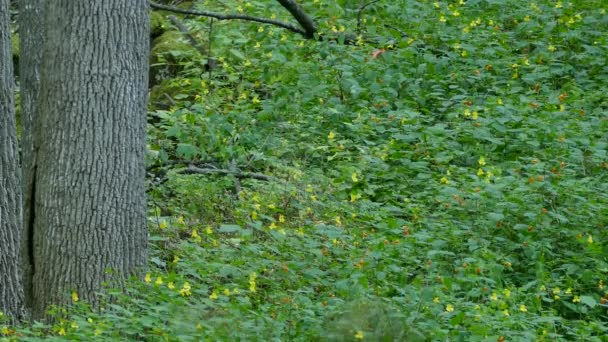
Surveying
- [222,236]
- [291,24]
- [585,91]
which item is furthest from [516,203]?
[291,24]

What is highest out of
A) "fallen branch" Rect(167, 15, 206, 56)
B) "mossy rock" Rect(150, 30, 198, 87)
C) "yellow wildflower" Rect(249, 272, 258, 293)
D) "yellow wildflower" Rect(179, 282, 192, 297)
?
"fallen branch" Rect(167, 15, 206, 56)

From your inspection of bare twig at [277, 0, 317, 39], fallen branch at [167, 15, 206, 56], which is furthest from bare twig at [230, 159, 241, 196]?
fallen branch at [167, 15, 206, 56]

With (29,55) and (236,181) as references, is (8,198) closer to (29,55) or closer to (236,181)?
(29,55)

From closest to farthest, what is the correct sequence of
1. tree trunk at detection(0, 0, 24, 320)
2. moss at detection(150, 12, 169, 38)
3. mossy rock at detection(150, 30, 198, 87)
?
1. tree trunk at detection(0, 0, 24, 320)
2. mossy rock at detection(150, 30, 198, 87)
3. moss at detection(150, 12, 169, 38)

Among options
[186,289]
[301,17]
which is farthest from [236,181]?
[186,289]

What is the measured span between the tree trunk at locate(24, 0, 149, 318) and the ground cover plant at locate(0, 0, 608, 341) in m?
0.21

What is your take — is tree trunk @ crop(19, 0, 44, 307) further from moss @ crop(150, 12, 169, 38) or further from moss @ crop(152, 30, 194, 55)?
moss @ crop(150, 12, 169, 38)

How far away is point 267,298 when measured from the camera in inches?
216

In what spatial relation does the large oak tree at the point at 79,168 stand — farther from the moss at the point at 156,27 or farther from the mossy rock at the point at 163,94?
the moss at the point at 156,27

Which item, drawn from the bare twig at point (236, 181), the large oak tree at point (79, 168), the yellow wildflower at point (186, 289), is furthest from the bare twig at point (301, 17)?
the yellow wildflower at point (186, 289)

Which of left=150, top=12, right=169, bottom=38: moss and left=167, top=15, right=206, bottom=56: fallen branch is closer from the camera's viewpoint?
left=167, top=15, right=206, bottom=56: fallen branch

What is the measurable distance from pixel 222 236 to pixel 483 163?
194 cm

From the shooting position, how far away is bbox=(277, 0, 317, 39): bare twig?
8.99 meters

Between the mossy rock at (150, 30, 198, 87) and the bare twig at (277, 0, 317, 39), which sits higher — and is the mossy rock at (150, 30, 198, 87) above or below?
below
